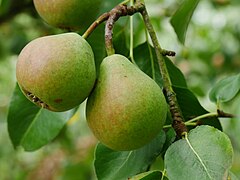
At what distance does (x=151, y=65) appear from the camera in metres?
1.48

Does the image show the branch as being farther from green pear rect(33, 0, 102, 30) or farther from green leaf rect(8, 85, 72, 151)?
green pear rect(33, 0, 102, 30)

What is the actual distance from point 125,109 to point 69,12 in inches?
12.1

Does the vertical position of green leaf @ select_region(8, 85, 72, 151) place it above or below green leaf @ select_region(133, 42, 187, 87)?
below

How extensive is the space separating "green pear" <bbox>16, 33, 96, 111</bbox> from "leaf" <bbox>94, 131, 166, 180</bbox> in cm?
24

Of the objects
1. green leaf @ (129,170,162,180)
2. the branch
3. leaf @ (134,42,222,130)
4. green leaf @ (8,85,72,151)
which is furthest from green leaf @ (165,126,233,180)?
the branch

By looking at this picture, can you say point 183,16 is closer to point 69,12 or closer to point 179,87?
point 179,87

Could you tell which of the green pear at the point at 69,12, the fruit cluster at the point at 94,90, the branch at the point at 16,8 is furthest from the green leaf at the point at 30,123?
the branch at the point at 16,8

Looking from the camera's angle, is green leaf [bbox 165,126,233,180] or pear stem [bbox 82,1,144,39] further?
pear stem [bbox 82,1,144,39]

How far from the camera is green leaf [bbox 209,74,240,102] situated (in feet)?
4.64

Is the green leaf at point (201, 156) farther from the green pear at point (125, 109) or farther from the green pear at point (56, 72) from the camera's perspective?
the green pear at point (56, 72)

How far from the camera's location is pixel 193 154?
3.47 feet

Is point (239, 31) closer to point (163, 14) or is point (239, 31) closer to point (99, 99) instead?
point (163, 14)

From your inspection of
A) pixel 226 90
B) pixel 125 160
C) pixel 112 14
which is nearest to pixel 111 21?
pixel 112 14

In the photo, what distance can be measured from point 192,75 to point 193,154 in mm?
2430
